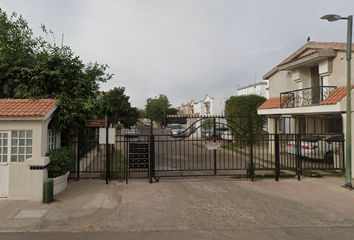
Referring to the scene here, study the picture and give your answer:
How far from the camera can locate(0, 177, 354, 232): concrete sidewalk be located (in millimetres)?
4566

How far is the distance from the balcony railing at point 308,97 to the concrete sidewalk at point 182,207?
4.31 meters

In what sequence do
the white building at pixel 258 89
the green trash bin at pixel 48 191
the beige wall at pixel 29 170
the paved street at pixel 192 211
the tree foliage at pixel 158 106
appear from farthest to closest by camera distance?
1. the tree foliage at pixel 158 106
2. the white building at pixel 258 89
3. the beige wall at pixel 29 170
4. the green trash bin at pixel 48 191
5. the paved street at pixel 192 211

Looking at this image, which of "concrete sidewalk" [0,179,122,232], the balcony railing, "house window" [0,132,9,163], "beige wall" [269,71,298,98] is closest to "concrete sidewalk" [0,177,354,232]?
"concrete sidewalk" [0,179,122,232]

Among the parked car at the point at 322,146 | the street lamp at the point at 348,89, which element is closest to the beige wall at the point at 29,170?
the parked car at the point at 322,146

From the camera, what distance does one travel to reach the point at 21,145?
5.93 m

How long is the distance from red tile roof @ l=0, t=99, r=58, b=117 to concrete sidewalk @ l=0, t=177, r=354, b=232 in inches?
96.1

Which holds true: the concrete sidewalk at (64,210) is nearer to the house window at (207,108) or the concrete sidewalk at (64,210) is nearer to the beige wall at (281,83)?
the beige wall at (281,83)

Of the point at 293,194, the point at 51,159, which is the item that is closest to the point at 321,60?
the point at 293,194

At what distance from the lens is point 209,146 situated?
7758 millimetres

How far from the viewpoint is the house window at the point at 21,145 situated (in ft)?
19.4

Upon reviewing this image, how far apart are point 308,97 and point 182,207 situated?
30.6 feet

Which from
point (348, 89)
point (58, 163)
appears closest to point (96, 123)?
point (58, 163)

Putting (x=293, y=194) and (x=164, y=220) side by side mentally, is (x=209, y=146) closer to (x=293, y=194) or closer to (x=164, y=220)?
(x=293, y=194)

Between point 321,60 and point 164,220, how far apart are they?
1094 centimetres
